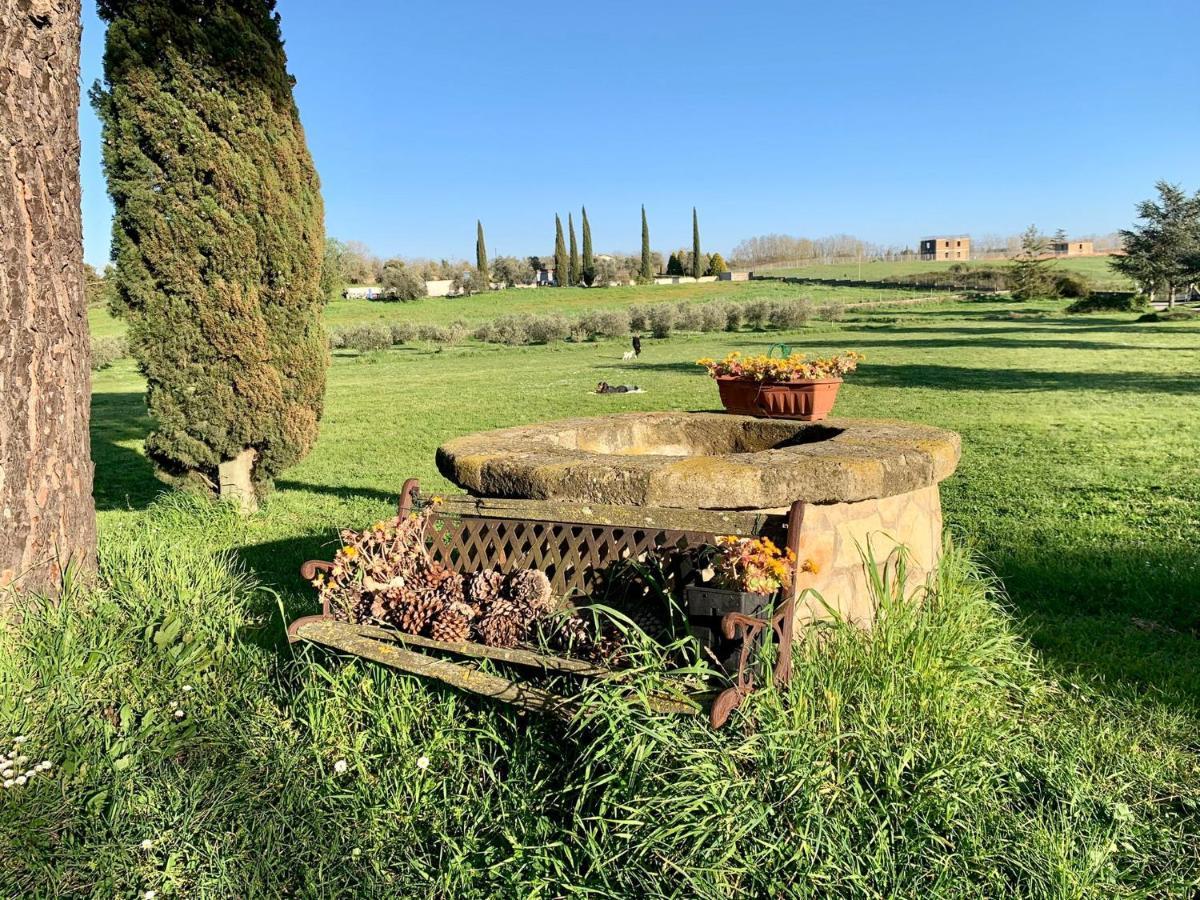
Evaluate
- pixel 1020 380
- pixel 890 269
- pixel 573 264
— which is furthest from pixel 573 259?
pixel 1020 380

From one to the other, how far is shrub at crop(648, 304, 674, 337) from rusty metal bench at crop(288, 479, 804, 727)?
105ft

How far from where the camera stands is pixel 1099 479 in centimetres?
820

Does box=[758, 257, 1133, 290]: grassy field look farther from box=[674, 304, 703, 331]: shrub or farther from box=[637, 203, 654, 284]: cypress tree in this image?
box=[674, 304, 703, 331]: shrub

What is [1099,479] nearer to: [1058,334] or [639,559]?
[639,559]

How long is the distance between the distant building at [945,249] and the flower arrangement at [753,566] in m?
120

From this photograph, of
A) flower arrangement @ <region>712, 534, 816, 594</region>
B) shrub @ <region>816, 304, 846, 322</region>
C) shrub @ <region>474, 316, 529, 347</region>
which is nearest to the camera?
flower arrangement @ <region>712, 534, 816, 594</region>

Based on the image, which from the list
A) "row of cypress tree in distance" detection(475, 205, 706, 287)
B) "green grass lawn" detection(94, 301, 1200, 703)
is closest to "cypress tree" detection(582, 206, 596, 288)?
"row of cypress tree in distance" detection(475, 205, 706, 287)

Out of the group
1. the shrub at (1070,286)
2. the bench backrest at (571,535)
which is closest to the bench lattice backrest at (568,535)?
the bench backrest at (571,535)

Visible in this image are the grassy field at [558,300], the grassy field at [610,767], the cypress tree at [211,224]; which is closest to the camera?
the grassy field at [610,767]

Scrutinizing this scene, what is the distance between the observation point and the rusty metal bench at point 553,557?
2.70m

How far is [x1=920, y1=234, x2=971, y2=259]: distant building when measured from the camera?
112 metres

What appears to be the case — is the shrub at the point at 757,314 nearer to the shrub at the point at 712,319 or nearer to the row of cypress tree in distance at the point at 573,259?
the shrub at the point at 712,319

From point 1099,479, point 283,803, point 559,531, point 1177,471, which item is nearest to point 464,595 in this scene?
point 559,531

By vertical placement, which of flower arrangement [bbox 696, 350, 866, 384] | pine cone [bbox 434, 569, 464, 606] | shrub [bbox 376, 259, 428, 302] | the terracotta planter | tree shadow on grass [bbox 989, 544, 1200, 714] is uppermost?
shrub [bbox 376, 259, 428, 302]
